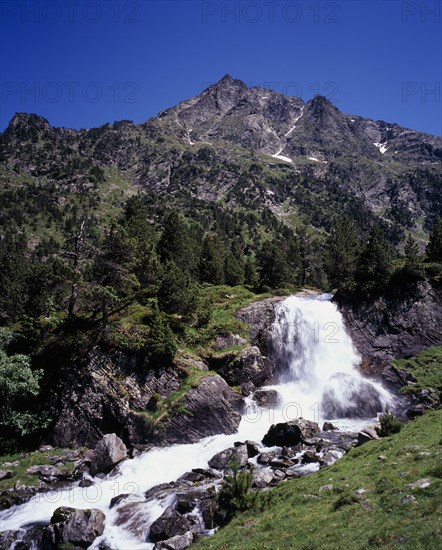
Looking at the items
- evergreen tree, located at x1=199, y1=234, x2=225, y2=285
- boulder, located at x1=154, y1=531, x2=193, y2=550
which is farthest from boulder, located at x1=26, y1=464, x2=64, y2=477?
evergreen tree, located at x1=199, y1=234, x2=225, y2=285

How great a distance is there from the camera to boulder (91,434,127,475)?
91.9ft

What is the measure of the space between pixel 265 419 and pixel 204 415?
21.3 feet

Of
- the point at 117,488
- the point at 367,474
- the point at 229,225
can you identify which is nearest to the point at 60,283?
the point at 117,488

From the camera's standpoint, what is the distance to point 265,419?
119 ft

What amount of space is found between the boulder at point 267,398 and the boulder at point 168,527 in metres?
18.7

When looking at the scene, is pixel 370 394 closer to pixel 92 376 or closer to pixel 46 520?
pixel 92 376

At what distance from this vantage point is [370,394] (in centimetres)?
3881

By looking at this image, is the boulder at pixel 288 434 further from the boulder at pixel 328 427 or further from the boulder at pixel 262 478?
the boulder at pixel 262 478

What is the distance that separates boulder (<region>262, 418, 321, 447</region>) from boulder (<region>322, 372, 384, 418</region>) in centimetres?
729

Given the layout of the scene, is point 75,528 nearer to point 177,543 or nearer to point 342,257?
point 177,543

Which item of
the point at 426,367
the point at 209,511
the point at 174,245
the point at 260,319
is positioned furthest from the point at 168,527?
the point at 174,245

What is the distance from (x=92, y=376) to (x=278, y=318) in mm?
23420

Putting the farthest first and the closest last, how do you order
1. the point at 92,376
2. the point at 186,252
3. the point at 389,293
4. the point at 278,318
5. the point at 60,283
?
the point at 186,252
the point at 389,293
the point at 278,318
the point at 60,283
the point at 92,376

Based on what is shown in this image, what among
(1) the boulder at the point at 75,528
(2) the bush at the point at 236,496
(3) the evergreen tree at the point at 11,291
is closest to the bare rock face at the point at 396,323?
(2) the bush at the point at 236,496
